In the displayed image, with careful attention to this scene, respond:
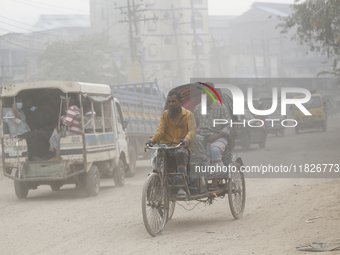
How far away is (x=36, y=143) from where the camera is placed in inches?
447

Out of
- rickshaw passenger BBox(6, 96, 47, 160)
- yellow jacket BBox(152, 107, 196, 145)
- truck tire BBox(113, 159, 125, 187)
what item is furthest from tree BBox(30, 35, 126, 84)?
yellow jacket BBox(152, 107, 196, 145)

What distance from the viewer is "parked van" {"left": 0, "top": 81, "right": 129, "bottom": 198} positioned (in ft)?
34.6

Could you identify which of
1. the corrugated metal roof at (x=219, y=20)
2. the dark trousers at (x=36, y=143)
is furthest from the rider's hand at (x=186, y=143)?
the corrugated metal roof at (x=219, y=20)

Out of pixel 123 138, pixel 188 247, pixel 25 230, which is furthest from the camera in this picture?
pixel 123 138

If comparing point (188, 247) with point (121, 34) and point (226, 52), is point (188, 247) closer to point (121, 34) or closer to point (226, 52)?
point (121, 34)

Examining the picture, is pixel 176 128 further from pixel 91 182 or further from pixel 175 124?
pixel 91 182

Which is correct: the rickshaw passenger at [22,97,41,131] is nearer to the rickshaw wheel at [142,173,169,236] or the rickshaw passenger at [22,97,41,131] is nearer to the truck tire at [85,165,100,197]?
the truck tire at [85,165,100,197]

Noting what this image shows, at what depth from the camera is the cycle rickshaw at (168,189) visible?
6215 mm

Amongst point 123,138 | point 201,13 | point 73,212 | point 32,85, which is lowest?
point 73,212

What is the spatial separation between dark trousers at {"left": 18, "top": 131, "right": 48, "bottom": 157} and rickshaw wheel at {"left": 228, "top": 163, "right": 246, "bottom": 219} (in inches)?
214

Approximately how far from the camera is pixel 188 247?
5617 mm

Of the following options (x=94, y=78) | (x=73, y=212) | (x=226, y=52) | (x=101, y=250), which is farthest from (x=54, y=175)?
(x=226, y=52)

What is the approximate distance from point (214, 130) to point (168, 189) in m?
1.29

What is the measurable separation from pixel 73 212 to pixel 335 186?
4.87 metres
